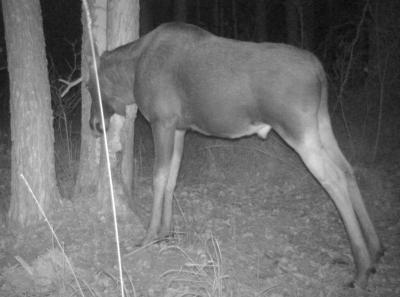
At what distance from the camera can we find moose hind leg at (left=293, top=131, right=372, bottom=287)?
203 inches

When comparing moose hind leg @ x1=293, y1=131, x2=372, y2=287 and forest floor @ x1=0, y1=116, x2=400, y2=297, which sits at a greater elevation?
moose hind leg @ x1=293, y1=131, x2=372, y2=287

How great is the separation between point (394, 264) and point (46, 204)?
4.35 metres

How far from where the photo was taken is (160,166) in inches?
232

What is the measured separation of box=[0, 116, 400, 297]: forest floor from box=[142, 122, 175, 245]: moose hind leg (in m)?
0.23

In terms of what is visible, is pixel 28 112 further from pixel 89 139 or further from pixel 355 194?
pixel 355 194

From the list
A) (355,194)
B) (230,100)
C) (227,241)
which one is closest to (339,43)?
(355,194)

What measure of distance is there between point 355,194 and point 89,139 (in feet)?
12.0

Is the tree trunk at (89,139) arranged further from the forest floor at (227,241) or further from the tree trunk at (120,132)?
the forest floor at (227,241)

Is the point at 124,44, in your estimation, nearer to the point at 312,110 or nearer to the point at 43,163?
the point at 43,163

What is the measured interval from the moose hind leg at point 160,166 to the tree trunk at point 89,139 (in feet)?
3.74

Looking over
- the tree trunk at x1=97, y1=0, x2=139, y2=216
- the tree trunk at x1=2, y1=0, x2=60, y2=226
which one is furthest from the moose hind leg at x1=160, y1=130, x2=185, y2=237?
the tree trunk at x1=2, y1=0, x2=60, y2=226

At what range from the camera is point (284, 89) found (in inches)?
201

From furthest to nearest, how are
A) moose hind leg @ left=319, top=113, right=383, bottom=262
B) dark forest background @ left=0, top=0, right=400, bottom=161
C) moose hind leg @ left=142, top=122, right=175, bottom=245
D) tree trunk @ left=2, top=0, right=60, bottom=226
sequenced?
1. dark forest background @ left=0, top=0, right=400, bottom=161
2. moose hind leg @ left=142, top=122, right=175, bottom=245
3. tree trunk @ left=2, top=0, right=60, bottom=226
4. moose hind leg @ left=319, top=113, right=383, bottom=262

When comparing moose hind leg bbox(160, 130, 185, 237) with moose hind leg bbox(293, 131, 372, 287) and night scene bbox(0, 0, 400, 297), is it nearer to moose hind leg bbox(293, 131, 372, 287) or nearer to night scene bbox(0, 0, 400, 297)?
night scene bbox(0, 0, 400, 297)
